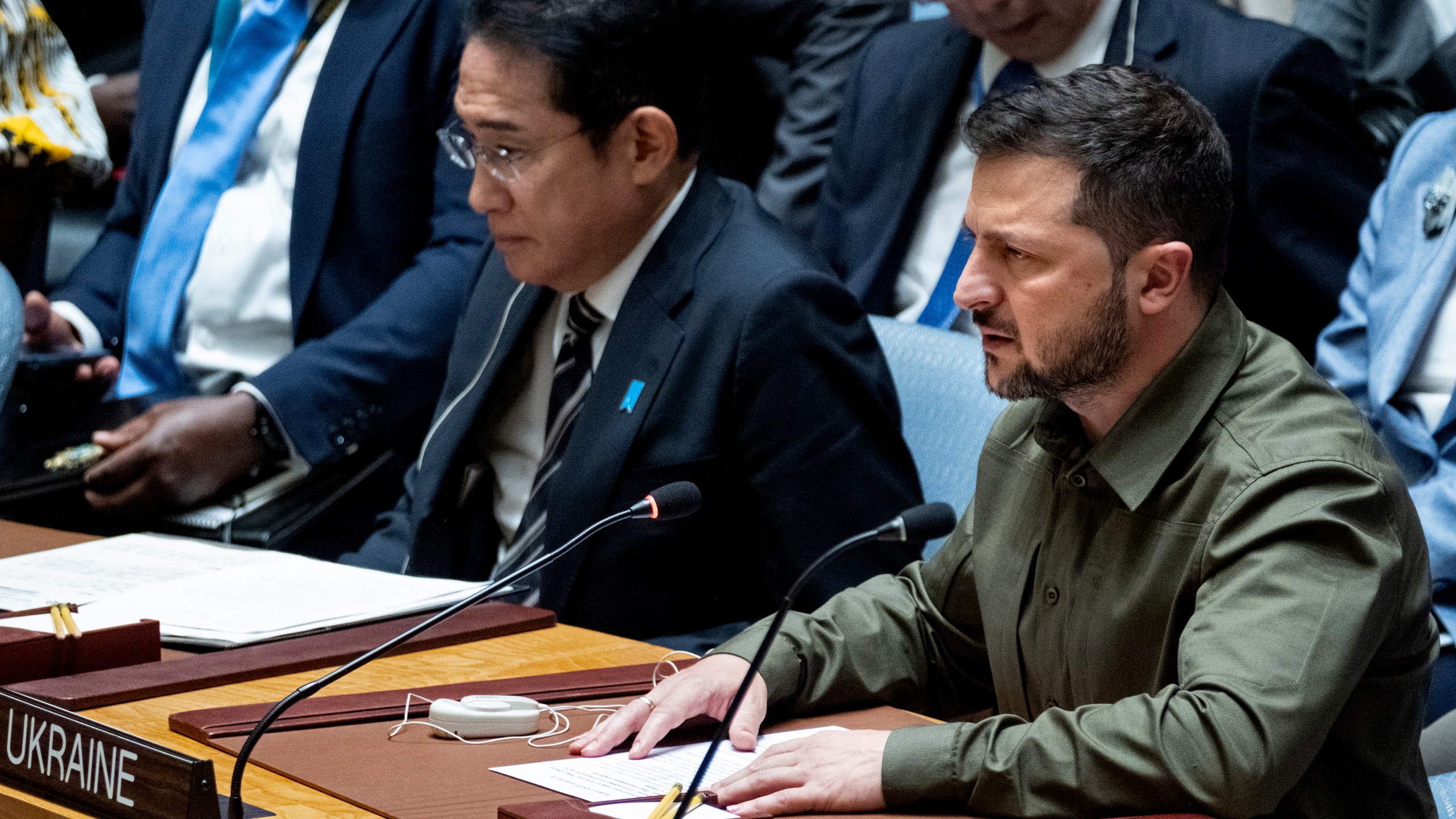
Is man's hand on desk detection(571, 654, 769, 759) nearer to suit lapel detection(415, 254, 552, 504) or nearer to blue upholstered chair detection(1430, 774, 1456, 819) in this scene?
blue upholstered chair detection(1430, 774, 1456, 819)

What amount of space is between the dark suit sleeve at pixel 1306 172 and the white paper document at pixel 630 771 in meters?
1.56

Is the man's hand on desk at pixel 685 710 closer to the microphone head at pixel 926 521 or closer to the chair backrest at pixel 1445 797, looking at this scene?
the microphone head at pixel 926 521

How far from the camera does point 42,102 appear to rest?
3.03m

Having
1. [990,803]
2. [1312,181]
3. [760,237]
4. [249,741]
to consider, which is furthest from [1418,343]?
[249,741]

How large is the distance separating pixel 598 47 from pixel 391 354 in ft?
2.75

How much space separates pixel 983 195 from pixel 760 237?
0.75 meters

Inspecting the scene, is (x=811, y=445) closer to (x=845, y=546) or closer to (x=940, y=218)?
(x=845, y=546)

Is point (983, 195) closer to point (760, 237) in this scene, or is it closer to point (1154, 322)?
point (1154, 322)

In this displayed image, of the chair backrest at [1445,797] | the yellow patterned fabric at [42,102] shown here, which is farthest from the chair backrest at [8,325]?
the chair backrest at [1445,797]

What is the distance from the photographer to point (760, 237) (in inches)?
85.9

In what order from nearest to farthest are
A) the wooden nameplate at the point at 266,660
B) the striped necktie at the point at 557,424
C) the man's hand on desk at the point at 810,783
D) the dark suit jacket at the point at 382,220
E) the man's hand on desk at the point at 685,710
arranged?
the man's hand on desk at the point at 810,783 < the man's hand on desk at the point at 685,710 < the wooden nameplate at the point at 266,660 < the striped necktie at the point at 557,424 < the dark suit jacket at the point at 382,220

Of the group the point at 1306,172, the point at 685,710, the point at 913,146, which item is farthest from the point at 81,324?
the point at 1306,172

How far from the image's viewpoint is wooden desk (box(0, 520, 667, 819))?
4.01ft

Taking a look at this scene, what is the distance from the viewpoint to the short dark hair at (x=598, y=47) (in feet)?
7.05
